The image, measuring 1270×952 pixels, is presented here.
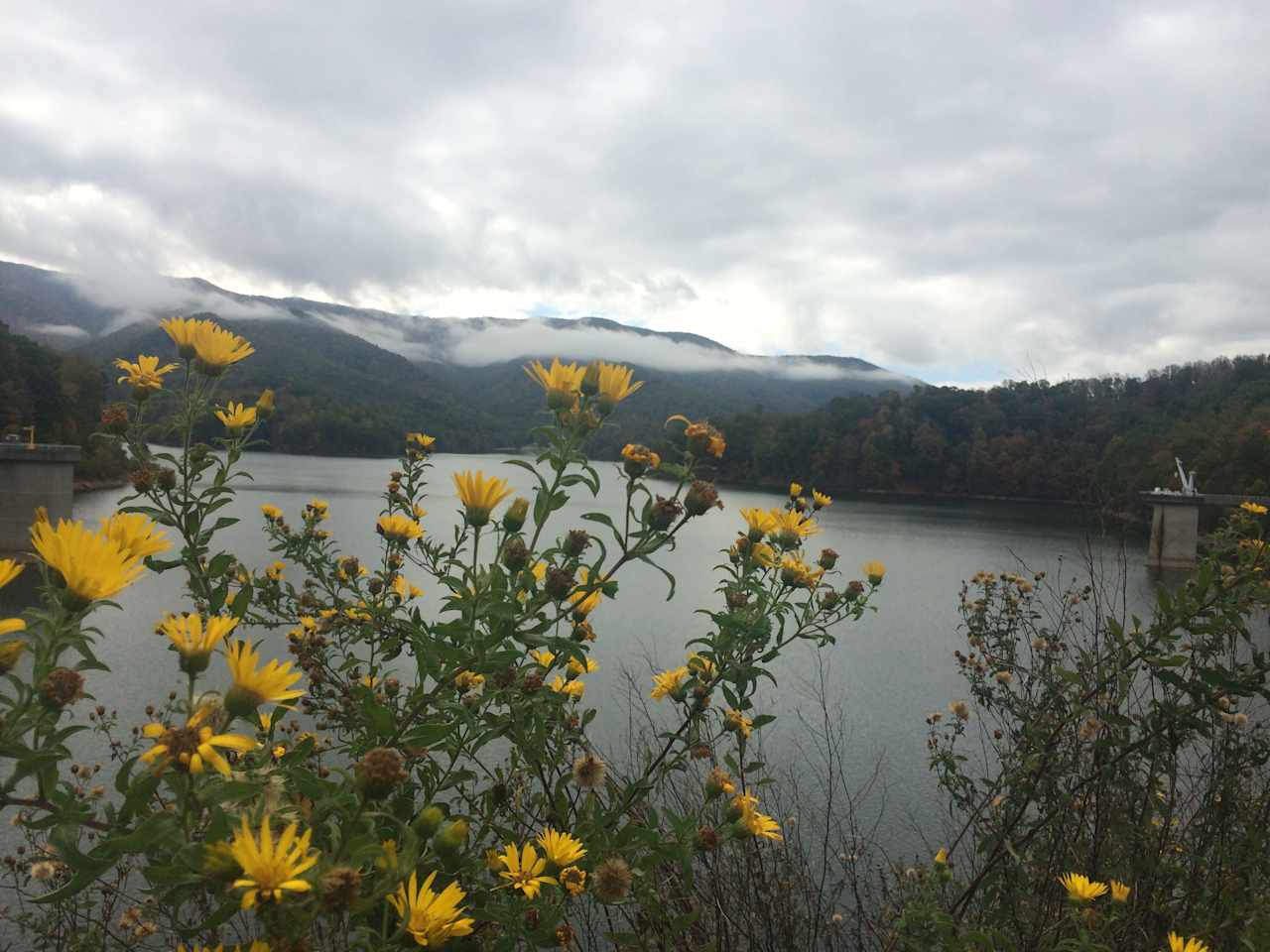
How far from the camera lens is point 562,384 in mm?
1738

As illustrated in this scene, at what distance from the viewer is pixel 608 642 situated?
11.8m

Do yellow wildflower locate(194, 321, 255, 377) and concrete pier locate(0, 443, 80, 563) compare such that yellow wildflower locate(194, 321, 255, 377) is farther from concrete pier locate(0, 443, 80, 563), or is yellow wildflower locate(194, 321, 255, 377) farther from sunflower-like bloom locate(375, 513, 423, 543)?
concrete pier locate(0, 443, 80, 563)

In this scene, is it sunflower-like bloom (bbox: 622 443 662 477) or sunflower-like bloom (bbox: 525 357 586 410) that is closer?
sunflower-like bloom (bbox: 525 357 586 410)

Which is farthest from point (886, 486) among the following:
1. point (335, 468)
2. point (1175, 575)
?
point (335, 468)

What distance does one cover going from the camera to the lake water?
8211 mm

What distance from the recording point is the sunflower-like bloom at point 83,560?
95cm

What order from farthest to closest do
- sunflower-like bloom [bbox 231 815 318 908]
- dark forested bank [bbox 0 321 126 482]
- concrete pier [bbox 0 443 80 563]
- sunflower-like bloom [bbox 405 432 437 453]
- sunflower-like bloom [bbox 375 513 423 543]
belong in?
dark forested bank [bbox 0 321 126 482]
concrete pier [bbox 0 443 80 563]
sunflower-like bloom [bbox 405 432 437 453]
sunflower-like bloom [bbox 375 513 423 543]
sunflower-like bloom [bbox 231 815 318 908]

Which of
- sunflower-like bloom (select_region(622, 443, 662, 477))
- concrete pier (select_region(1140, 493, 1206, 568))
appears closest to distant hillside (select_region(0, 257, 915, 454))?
sunflower-like bloom (select_region(622, 443, 662, 477))

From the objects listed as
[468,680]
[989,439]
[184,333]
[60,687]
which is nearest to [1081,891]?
[468,680]

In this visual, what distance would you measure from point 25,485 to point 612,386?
91.4 ft

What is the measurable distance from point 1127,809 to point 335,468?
46.2 meters

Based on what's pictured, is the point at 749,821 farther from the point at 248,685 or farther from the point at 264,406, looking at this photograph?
the point at 264,406

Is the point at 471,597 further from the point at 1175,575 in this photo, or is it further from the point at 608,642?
the point at 1175,575

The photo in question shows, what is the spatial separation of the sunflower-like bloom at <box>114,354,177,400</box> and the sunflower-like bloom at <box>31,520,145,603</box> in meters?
1.14
